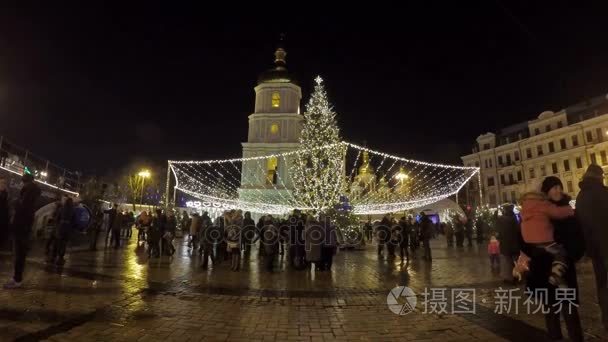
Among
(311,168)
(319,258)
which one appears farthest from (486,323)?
(311,168)

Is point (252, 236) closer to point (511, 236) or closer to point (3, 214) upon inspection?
point (3, 214)

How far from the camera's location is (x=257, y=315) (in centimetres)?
498

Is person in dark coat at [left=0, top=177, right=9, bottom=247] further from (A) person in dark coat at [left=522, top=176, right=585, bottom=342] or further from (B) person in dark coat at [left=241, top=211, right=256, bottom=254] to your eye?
(A) person in dark coat at [left=522, top=176, right=585, bottom=342]

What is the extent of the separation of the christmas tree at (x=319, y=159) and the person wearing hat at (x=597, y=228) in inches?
690

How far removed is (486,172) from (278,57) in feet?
119

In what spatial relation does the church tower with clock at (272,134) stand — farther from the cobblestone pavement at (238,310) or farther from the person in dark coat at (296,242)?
the cobblestone pavement at (238,310)

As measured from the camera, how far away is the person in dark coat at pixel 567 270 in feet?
11.1

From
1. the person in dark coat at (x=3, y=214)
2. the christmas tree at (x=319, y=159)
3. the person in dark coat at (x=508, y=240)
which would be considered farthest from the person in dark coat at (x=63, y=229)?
the christmas tree at (x=319, y=159)

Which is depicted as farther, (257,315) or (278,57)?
(278,57)

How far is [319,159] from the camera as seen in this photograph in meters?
23.3

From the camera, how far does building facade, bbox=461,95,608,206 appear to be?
3997cm

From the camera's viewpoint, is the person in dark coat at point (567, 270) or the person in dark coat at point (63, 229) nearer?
the person in dark coat at point (567, 270)

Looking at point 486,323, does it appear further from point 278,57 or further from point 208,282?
point 278,57

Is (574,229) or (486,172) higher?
(486,172)
